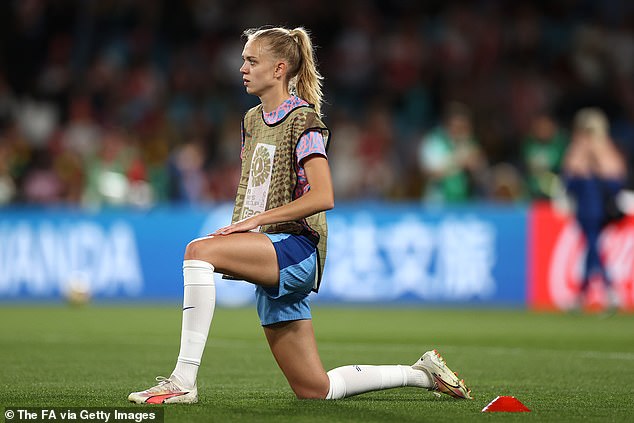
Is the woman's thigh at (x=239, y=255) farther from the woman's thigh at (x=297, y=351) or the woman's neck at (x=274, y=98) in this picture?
the woman's neck at (x=274, y=98)

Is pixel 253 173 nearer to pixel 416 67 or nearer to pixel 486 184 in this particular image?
pixel 486 184

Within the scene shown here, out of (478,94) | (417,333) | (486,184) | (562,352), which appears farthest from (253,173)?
(478,94)

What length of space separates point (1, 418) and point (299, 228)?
1.72 meters

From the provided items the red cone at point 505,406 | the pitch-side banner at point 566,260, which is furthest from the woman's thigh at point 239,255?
the pitch-side banner at point 566,260

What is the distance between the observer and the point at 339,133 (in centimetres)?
1930

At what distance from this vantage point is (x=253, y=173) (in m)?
6.21

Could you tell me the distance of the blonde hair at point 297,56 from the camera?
6.22 meters

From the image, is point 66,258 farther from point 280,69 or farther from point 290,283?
point 290,283

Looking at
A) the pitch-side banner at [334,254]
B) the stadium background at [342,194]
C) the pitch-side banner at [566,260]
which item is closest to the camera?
the stadium background at [342,194]

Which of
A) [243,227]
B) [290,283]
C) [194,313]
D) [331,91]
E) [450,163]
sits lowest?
[194,313]

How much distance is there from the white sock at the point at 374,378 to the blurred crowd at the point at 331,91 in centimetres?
1070

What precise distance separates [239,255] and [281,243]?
26cm

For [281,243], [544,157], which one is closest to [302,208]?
[281,243]

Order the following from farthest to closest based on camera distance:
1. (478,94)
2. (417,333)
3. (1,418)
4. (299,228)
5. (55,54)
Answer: (55,54)
(478,94)
(417,333)
(299,228)
(1,418)
